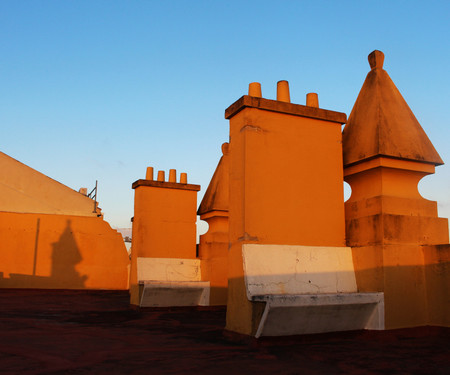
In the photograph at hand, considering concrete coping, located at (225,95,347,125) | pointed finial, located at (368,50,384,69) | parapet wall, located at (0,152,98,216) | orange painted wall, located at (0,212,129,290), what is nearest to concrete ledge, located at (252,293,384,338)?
concrete coping, located at (225,95,347,125)

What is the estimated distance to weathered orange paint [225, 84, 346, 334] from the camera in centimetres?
541

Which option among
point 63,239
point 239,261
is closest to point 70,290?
point 63,239

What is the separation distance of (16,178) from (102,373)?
60.1ft

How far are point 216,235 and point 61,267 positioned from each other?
35.9 feet

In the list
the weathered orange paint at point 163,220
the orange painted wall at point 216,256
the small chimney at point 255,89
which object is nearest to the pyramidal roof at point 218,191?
the orange painted wall at point 216,256

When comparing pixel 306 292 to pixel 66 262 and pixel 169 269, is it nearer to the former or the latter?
pixel 169 269

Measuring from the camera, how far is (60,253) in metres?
18.6

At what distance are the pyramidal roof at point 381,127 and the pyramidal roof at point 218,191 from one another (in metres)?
4.07

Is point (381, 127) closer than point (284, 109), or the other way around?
point (284, 109)

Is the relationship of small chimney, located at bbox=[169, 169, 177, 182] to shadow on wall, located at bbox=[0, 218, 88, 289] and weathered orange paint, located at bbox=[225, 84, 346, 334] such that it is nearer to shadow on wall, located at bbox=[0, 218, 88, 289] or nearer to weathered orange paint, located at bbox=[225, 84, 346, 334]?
weathered orange paint, located at bbox=[225, 84, 346, 334]

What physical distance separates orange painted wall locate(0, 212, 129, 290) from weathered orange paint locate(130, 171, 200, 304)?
9.23 metres

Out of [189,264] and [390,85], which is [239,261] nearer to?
[390,85]

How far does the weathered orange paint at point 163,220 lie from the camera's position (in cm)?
1025

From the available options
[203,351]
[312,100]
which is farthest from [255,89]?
[203,351]
